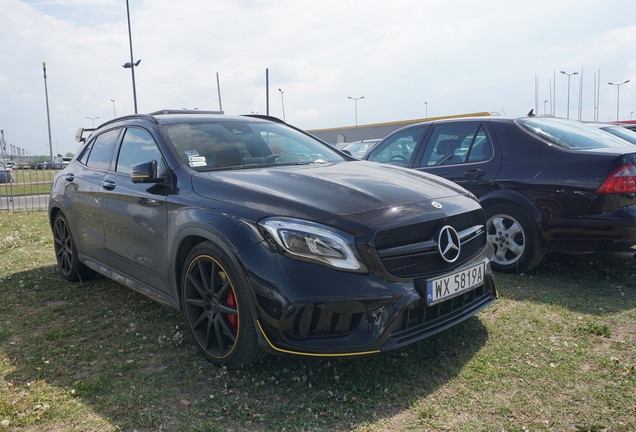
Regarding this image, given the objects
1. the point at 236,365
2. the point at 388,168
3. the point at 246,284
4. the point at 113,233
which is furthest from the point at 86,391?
the point at 388,168

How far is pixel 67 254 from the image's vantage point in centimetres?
580

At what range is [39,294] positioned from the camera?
213 inches

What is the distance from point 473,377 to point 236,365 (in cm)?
140

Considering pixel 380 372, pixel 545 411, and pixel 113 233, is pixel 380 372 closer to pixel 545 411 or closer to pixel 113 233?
pixel 545 411

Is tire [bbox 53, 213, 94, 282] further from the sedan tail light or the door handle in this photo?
the sedan tail light

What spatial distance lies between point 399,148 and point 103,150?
337 centimetres

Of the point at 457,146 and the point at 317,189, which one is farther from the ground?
the point at 457,146

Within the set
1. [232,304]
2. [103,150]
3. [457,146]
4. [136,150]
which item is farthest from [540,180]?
[103,150]

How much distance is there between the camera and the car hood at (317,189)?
10.1 feet

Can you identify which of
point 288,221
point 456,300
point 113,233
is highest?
point 288,221

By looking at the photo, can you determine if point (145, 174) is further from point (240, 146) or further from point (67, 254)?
point (67, 254)

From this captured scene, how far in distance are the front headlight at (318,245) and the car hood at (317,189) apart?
9 centimetres

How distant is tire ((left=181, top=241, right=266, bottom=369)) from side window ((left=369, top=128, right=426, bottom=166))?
3.58m

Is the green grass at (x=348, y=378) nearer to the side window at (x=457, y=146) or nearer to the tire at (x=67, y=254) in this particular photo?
the tire at (x=67, y=254)
